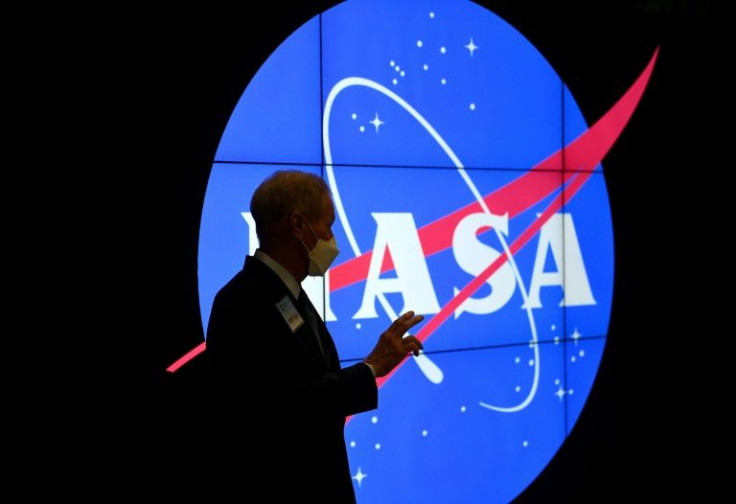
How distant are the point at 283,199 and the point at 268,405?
1.86 feet

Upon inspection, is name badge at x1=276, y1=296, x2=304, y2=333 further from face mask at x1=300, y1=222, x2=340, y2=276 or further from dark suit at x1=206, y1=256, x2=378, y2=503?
face mask at x1=300, y1=222, x2=340, y2=276

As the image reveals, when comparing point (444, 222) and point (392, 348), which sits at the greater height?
point (444, 222)

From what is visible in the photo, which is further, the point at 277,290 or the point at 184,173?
the point at 184,173

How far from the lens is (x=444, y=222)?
13.2 feet

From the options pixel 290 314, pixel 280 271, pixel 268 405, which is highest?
pixel 280 271

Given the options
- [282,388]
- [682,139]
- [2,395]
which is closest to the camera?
[282,388]

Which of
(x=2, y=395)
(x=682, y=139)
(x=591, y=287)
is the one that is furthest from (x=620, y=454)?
(x=2, y=395)

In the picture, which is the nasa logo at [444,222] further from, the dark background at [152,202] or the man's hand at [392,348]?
the man's hand at [392,348]

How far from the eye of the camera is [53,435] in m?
3.12

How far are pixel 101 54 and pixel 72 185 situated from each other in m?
0.51

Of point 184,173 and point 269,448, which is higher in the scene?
point 184,173

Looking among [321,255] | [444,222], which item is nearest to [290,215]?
[321,255]

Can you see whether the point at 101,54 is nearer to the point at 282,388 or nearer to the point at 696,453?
the point at 282,388

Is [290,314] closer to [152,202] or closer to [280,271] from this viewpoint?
[280,271]
